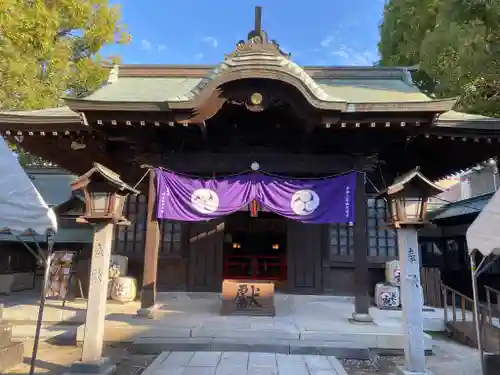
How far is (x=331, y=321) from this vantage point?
8141 mm

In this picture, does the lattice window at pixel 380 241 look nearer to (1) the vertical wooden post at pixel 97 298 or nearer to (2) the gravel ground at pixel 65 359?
(2) the gravel ground at pixel 65 359

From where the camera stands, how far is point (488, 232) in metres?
4.57

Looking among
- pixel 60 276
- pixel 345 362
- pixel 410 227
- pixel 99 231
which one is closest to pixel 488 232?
pixel 410 227

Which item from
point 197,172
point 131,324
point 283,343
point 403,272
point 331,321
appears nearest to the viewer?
point 403,272

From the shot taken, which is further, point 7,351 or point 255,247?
point 255,247

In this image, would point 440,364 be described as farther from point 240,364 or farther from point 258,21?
point 258,21

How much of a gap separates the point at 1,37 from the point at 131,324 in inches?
352

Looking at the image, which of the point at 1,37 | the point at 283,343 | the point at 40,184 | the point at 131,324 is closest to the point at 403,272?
the point at 283,343

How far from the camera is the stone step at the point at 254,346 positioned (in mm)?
6707

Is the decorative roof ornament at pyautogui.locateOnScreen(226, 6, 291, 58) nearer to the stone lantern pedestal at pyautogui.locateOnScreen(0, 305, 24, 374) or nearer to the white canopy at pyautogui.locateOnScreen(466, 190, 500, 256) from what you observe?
the white canopy at pyautogui.locateOnScreen(466, 190, 500, 256)

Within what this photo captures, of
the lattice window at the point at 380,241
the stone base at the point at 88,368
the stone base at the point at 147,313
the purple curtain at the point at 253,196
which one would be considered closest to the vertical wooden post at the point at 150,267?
the stone base at the point at 147,313

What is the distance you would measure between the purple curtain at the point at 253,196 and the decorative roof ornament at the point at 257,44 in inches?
105

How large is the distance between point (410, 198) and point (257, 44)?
448cm

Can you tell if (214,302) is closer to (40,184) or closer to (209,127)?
(209,127)
